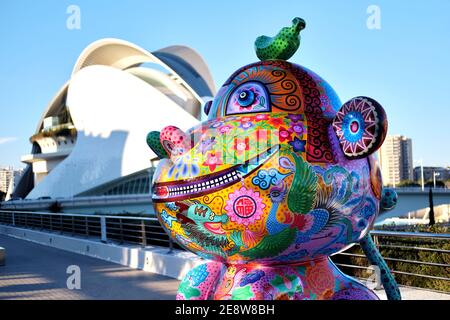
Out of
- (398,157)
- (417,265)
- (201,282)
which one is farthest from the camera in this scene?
(398,157)

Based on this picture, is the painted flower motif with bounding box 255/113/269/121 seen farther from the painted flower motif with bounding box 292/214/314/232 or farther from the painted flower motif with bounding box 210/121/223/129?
the painted flower motif with bounding box 292/214/314/232

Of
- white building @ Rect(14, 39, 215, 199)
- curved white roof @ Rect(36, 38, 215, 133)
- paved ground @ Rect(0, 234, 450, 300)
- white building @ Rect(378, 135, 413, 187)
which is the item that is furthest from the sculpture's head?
white building @ Rect(378, 135, 413, 187)

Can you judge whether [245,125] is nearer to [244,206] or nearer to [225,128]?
[225,128]

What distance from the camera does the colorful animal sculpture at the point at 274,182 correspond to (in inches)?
89.1

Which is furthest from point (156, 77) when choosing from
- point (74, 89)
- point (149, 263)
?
point (149, 263)

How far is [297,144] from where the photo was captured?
2.32m

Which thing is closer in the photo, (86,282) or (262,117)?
(262,117)

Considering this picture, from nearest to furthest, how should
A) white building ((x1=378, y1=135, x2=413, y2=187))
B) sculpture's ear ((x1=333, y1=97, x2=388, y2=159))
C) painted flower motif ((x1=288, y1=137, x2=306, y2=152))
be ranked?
sculpture's ear ((x1=333, y1=97, x2=388, y2=159))
painted flower motif ((x1=288, y1=137, x2=306, y2=152))
white building ((x1=378, y1=135, x2=413, y2=187))

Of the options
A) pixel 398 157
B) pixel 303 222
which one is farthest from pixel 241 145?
pixel 398 157

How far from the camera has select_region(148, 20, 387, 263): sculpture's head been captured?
2.26 metres

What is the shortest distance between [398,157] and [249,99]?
334ft
